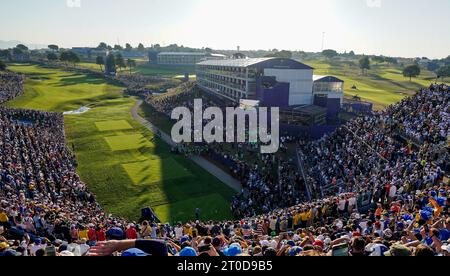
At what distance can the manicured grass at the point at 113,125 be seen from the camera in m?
52.1

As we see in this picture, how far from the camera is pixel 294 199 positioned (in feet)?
87.2

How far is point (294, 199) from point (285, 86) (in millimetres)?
25683

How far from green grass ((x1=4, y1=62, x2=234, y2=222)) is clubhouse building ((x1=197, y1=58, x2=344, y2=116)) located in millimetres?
16039

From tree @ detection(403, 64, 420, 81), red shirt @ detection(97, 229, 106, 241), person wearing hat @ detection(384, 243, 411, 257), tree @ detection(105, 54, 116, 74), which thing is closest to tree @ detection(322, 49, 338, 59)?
tree @ detection(403, 64, 420, 81)

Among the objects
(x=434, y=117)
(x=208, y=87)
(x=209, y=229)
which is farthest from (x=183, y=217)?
(x=208, y=87)

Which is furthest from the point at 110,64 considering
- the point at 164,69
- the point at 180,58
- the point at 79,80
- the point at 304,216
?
the point at 304,216

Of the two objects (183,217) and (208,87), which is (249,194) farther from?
(208,87)

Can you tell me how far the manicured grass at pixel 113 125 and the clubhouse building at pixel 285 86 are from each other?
1778 cm

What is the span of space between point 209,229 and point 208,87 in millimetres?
57220

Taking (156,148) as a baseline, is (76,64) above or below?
above

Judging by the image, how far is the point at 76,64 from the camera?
490 feet

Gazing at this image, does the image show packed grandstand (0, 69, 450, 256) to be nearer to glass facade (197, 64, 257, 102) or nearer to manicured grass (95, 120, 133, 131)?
manicured grass (95, 120, 133, 131)

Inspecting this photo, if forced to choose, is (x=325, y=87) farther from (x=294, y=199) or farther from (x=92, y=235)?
(x=92, y=235)

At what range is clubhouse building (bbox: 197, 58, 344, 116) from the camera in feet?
161
